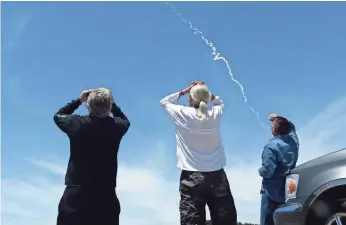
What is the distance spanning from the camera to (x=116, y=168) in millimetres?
4844

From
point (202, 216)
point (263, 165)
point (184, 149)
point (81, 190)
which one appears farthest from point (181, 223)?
point (263, 165)

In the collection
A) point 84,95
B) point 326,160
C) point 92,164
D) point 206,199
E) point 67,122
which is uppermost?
point 84,95

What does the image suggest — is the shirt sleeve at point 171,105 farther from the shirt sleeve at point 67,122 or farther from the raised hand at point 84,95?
the shirt sleeve at point 67,122

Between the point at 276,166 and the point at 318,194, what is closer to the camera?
the point at 318,194

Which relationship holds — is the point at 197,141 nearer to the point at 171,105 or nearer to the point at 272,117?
the point at 171,105

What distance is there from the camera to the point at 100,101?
480 cm

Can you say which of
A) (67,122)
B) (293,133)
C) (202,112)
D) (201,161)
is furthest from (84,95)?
(293,133)

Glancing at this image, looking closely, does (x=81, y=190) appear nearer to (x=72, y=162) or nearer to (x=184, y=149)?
(x=72, y=162)

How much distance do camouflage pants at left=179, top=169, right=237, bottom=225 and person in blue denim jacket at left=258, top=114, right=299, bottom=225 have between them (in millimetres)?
1720

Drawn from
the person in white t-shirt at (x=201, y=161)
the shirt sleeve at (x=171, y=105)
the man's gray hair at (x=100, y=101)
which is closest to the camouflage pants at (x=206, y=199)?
the person in white t-shirt at (x=201, y=161)

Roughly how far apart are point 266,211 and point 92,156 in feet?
10.3

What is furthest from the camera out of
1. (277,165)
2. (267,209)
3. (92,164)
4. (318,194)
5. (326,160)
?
(267,209)

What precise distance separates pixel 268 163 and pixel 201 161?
1.81 m

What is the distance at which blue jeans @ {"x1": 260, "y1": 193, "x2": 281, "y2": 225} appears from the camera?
705 cm
